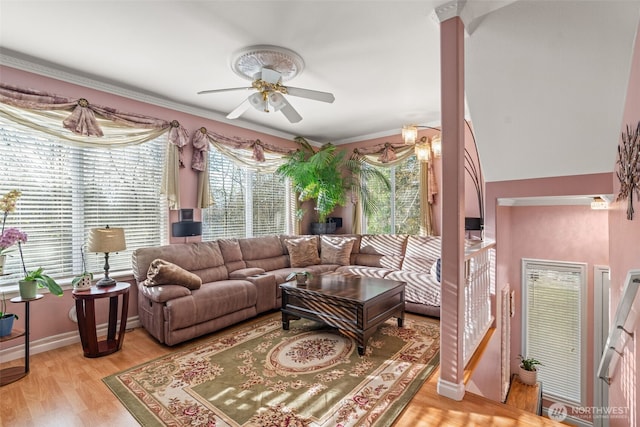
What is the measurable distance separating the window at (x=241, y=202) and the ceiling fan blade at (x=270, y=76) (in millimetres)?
1993

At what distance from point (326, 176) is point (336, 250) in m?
1.25

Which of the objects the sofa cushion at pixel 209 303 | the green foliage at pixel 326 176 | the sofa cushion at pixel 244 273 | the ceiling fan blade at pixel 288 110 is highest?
the ceiling fan blade at pixel 288 110

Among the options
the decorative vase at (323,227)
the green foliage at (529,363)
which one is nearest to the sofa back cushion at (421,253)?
the decorative vase at (323,227)

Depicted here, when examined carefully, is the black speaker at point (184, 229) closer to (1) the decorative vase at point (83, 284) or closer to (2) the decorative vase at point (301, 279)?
(1) the decorative vase at point (83, 284)

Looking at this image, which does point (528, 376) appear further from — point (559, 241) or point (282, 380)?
point (282, 380)

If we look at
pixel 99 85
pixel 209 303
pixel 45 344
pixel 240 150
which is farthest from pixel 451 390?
pixel 99 85

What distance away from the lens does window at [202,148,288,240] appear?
4.54m

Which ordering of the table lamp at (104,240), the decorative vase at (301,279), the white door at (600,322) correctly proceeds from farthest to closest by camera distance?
the white door at (600,322), the decorative vase at (301,279), the table lamp at (104,240)

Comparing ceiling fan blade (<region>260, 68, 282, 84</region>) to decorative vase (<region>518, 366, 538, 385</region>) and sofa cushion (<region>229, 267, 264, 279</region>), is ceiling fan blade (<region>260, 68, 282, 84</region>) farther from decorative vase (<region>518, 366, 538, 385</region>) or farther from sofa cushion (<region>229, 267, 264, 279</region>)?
decorative vase (<region>518, 366, 538, 385</region>)

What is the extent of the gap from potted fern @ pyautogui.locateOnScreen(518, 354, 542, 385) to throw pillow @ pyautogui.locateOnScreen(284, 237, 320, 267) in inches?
124

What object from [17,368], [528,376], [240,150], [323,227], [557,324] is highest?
[240,150]

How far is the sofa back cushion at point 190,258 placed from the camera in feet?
11.2

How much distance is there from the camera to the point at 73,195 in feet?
10.6

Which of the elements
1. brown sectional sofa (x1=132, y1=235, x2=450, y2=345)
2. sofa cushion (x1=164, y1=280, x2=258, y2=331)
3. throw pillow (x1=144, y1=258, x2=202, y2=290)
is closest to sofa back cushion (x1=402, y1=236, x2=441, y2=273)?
brown sectional sofa (x1=132, y1=235, x2=450, y2=345)
